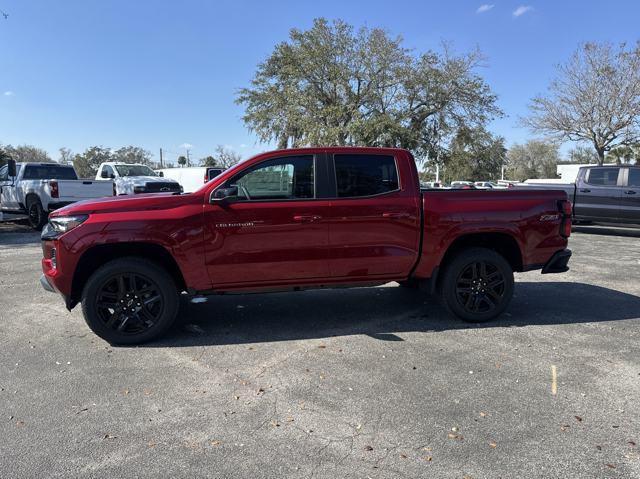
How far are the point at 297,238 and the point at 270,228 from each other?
11.5 inches

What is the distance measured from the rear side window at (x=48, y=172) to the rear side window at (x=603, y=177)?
52.0 ft


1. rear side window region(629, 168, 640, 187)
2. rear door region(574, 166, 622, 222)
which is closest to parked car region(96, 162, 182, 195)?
rear door region(574, 166, 622, 222)

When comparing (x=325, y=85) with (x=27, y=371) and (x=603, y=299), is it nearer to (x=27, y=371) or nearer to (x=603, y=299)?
(x=603, y=299)

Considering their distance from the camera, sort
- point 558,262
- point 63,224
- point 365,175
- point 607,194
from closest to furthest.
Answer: point 63,224 → point 365,175 → point 558,262 → point 607,194

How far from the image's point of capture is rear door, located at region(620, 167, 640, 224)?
1259cm

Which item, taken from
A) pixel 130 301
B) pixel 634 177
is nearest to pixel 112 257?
pixel 130 301

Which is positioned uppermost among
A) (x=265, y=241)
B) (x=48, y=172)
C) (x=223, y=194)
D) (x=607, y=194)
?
(x=48, y=172)

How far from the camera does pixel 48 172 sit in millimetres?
15195

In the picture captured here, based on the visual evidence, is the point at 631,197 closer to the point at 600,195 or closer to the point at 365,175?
the point at 600,195

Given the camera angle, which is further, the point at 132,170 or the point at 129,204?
the point at 132,170

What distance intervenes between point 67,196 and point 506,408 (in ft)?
43.2

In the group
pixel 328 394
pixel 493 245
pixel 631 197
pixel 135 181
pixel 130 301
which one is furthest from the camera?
pixel 135 181

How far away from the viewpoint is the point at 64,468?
277 cm

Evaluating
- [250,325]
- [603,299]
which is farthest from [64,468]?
[603,299]
